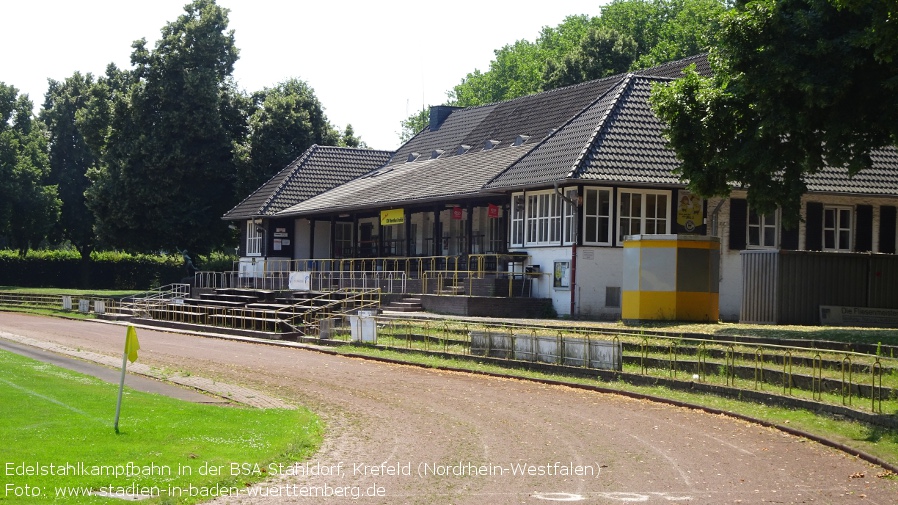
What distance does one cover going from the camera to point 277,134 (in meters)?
63.2

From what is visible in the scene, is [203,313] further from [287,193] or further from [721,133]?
[721,133]

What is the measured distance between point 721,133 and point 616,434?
13152mm

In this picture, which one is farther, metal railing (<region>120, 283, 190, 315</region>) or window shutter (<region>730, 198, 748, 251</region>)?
metal railing (<region>120, 283, 190, 315</region>)

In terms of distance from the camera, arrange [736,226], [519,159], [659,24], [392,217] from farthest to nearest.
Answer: [659,24] → [392,217] → [519,159] → [736,226]

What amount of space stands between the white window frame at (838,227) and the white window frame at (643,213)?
5.76 metres

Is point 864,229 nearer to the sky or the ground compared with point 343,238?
nearer to the sky

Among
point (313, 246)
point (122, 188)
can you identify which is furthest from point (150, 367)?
point (122, 188)

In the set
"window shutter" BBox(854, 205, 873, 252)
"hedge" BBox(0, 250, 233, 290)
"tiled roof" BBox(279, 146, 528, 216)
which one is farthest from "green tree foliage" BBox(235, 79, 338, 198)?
"window shutter" BBox(854, 205, 873, 252)

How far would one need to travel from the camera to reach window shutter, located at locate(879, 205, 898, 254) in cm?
3791

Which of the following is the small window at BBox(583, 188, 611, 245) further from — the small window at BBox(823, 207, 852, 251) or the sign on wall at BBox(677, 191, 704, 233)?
the small window at BBox(823, 207, 852, 251)

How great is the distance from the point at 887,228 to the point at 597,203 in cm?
1047

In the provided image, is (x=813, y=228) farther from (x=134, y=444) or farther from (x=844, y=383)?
(x=134, y=444)

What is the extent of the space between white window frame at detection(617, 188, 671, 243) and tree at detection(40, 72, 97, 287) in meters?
59.2

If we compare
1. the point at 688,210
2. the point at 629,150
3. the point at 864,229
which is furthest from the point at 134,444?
the point at 864,229
